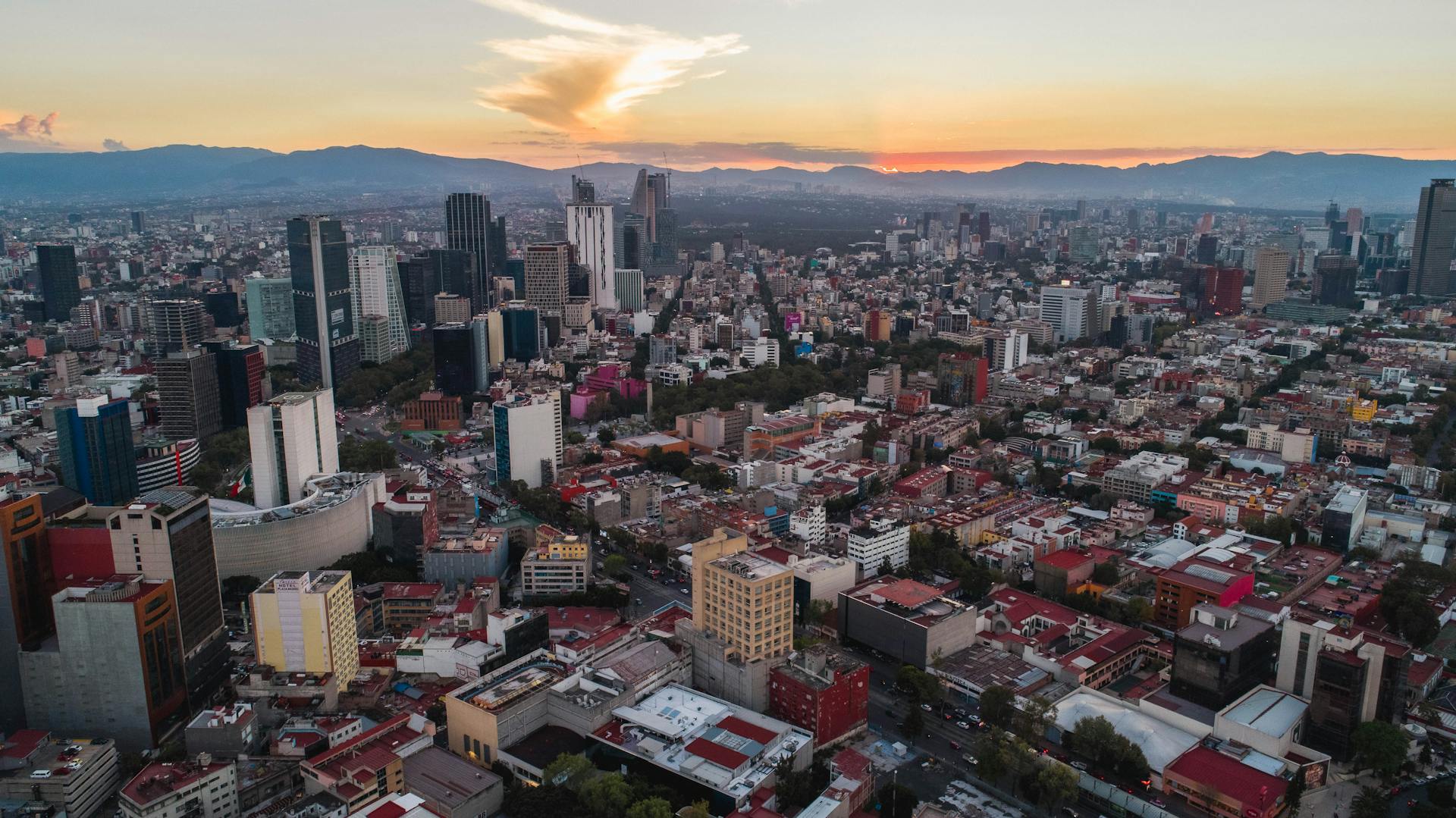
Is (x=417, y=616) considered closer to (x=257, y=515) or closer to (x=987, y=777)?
(x=257, y=515)

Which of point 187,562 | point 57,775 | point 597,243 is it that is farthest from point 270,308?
point 57,775

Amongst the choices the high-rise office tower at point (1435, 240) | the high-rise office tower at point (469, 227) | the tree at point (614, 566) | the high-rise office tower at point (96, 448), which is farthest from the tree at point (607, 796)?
→ the high-rise office tower at point (1435, 240)

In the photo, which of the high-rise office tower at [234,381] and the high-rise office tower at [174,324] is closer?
the high-rise office tower at [234,381]

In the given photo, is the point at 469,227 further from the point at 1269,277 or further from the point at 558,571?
the point at 1269,277

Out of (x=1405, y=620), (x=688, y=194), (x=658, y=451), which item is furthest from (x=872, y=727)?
(x=688, y=194)

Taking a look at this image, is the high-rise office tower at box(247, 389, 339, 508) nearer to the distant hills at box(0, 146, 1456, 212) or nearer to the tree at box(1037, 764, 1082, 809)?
the tree at box(1037, 764, 1082, 809)

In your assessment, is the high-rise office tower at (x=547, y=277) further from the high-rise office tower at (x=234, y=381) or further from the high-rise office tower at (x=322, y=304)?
the high-rise office tower at (x=234, y=381)

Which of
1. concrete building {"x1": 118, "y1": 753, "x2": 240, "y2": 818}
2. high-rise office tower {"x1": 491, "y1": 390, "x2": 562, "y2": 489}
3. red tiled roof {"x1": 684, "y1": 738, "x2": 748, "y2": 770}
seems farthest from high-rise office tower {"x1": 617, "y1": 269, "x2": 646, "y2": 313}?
concrete building {"x1": 118, "y1": 753, "x2": 240, "y2": 818}
